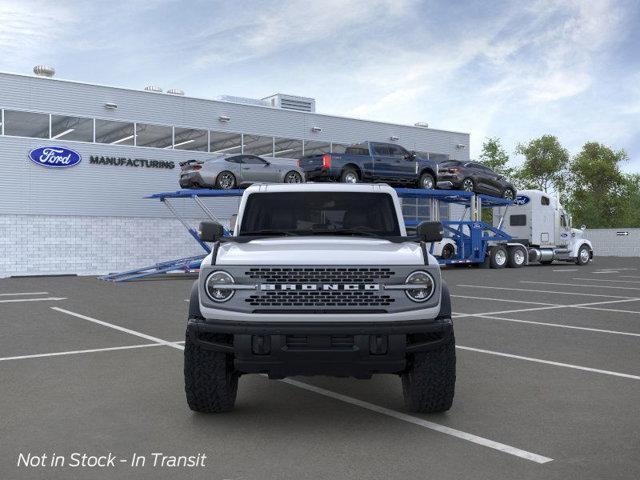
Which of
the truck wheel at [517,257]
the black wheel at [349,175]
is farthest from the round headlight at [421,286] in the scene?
the truck wheel at [517,257]

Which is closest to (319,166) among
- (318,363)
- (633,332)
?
(633,332)

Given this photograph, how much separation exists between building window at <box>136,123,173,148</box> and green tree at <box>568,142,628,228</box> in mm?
53724

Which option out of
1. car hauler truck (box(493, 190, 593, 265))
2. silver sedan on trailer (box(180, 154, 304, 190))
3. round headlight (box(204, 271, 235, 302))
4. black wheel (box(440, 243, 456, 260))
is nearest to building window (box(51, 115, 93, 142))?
silver sedan on trailer (box(180, 154, 304, 190))

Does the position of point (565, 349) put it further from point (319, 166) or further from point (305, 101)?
point (305, 101)

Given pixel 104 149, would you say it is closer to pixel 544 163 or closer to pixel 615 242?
pixel 615 242

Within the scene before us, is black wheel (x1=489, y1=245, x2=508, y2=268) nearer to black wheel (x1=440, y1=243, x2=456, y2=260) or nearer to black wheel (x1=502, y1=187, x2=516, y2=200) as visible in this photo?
black wheel (x1=440, y1=243, x2=456, y2=260)

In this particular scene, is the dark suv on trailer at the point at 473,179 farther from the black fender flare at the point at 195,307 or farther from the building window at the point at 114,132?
the black fender flare at the point at 195,307

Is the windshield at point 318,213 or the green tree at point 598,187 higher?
A: the green tree at point 598,187

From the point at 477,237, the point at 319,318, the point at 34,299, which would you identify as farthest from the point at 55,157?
the point at 319,318

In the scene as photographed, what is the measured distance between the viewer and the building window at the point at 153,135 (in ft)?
98.0

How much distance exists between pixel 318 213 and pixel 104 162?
24.4 m

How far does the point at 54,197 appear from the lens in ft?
91.6

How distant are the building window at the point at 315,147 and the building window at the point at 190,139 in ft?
17.8

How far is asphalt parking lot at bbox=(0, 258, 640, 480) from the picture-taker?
425 centimetres
